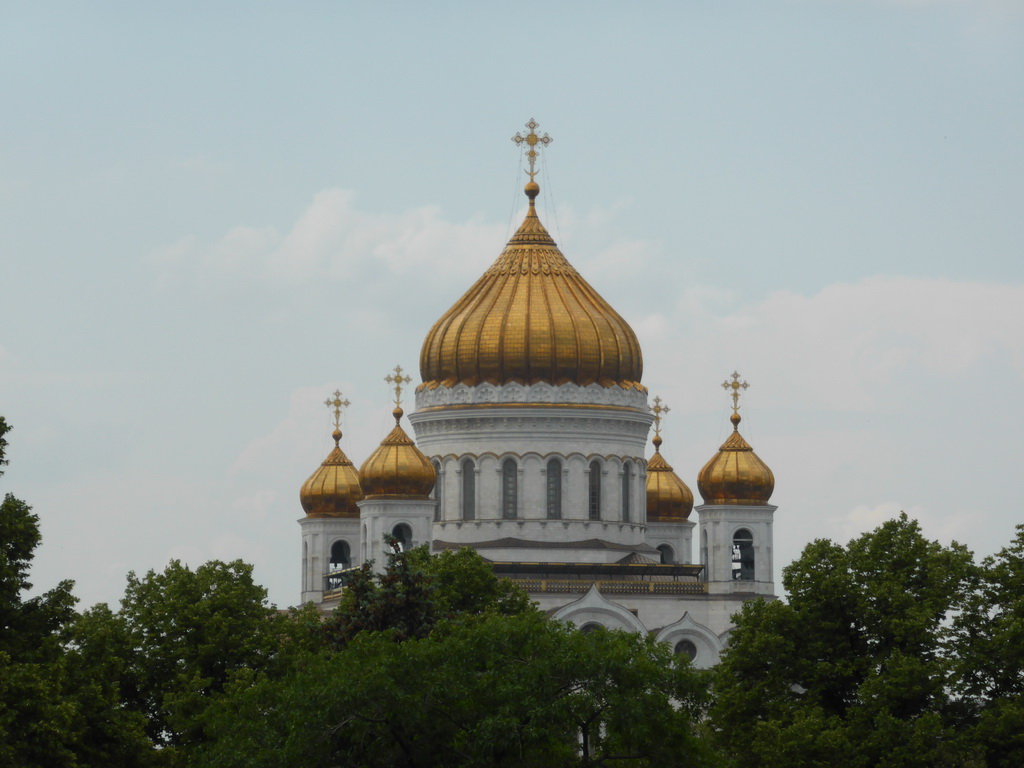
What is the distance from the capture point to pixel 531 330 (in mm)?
85938

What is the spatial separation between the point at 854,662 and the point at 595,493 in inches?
1138

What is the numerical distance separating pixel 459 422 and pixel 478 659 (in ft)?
132

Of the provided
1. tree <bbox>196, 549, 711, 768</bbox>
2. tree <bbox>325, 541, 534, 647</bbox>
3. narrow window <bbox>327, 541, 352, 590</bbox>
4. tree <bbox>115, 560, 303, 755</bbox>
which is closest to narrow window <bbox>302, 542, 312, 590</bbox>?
narrow window <bbox>327, 541, 352, 590</bbox>

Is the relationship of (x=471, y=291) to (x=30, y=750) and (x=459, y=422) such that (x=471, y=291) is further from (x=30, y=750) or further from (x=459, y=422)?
(x=30, y=750)

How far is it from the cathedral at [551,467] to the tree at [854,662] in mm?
22590

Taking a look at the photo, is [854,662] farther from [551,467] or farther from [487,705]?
[551,467]

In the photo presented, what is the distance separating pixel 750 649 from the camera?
191 ft

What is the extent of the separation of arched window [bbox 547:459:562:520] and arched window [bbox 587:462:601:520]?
3.20 feet

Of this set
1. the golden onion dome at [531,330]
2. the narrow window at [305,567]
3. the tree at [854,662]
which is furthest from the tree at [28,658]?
the narrow window at [305,567]

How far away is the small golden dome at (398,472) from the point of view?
267ft

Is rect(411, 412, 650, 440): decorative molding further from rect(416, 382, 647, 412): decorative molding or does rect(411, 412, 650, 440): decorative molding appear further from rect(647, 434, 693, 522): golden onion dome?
rect(647, 434, 693, 522): golden onion dome

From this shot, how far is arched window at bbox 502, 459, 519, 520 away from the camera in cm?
8475

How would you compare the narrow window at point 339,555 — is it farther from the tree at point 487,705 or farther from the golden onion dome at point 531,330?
the tree at point 487,705

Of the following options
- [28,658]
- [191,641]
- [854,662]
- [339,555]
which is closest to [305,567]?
[339,555]
